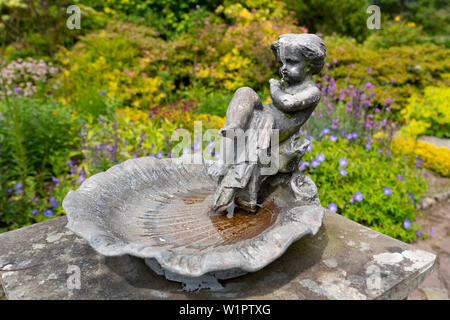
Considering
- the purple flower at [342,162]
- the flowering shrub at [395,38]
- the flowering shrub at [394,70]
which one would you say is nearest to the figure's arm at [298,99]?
the purple flower at [342,162]

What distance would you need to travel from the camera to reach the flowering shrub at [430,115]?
4.88m

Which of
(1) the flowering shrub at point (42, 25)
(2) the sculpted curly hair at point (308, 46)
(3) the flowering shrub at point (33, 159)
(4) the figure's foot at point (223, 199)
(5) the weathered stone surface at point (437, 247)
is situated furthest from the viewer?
(1) the flowering shrub at point (42, 25)

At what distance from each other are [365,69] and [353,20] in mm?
3426

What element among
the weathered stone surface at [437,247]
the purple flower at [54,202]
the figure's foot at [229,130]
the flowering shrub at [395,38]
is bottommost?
the weathered stone surface at [437,247]

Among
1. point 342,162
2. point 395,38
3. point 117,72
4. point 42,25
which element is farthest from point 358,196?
point 42,25

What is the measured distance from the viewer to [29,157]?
3795mm

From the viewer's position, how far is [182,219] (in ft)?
6.33

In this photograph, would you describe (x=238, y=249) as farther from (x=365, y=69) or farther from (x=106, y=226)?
(x=365, y=69)

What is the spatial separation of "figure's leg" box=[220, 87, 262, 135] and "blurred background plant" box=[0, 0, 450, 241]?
5.01 feet

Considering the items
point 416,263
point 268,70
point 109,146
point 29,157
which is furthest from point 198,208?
point 268,70

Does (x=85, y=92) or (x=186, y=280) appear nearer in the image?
(x=186, y=280)

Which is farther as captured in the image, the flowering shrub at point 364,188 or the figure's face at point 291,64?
the flowering shrub at point 364,188

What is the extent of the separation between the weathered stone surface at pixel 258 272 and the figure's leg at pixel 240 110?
0.74m

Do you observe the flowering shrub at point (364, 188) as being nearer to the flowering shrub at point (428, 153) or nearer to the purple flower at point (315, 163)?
the purple flower at point (315, 163)
